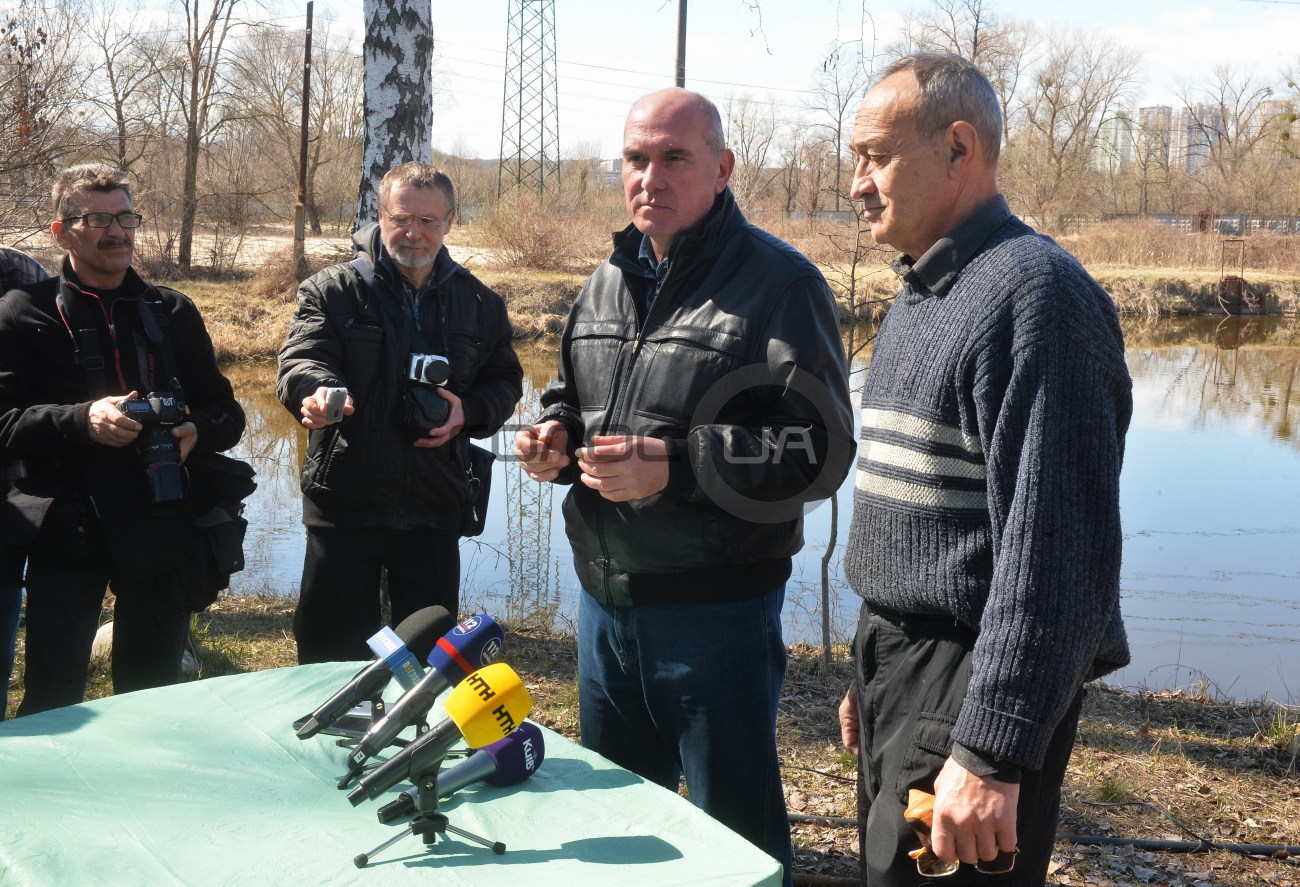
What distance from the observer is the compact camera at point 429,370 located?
3.51m

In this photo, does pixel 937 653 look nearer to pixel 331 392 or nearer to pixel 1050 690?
pixel 1050 690

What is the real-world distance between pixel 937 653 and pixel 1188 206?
49439 mm

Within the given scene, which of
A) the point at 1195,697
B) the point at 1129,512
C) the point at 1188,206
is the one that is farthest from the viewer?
the point at 1188,206

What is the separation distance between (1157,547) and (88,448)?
854 centimetres

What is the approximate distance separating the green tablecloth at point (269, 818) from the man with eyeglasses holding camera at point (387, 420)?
112 cm

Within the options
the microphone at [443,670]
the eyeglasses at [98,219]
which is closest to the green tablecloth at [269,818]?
the microphone at [443,670]

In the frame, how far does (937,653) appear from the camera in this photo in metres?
1.86

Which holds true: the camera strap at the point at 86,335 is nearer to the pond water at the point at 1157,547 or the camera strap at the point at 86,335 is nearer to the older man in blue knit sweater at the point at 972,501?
the older man in blue knit sweater at the point at 972,501

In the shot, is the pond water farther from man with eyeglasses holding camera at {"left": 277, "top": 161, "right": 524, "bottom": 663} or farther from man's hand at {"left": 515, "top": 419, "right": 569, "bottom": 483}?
man's hand at {"left": 515, "top": 419, "right": 569, "bottom": 483}

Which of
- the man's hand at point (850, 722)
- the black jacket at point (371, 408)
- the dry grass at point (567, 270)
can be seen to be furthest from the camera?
the dry grass at point (567, 270)

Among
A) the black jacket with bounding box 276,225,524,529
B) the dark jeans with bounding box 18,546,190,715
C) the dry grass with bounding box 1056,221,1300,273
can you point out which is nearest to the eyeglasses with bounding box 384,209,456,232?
the black jacket with bounding box 276,225,524,529

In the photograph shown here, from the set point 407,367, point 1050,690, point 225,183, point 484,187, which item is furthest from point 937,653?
point 484,187

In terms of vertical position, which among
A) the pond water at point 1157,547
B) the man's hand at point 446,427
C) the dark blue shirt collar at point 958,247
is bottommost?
the pond water at point 1157,547

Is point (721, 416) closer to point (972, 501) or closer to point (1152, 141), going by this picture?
point (972, 501)
